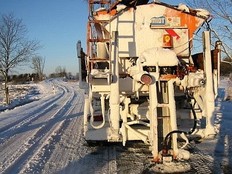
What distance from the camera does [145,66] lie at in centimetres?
521

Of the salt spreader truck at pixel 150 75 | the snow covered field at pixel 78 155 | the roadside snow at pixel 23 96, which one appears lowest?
the roadside snow at pixel 23 96

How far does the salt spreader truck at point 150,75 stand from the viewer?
5.15 metres

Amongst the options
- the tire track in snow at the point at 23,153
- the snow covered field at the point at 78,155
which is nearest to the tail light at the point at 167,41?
the snow covered field at the point at 78,155

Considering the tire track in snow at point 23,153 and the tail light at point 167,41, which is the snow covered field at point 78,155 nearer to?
the tire track in snow at point 23,153

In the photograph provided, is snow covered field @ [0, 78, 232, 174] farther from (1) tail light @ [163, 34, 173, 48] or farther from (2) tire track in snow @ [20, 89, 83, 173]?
(1) tail light @ [163, 34, 173, 48]

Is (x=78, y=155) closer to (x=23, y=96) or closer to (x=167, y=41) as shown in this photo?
(x=167, y=41)

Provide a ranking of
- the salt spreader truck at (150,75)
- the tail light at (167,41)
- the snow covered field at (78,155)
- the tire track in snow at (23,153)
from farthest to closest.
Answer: the tail light at (167,41), the tire track in snow at (23,153), the snow covered field at (78,155), the salt spreader truck at (150,75)

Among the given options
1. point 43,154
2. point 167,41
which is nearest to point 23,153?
Answer: point 43,154

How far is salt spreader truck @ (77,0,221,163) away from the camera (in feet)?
16.9

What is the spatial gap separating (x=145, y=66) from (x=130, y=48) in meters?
1.19

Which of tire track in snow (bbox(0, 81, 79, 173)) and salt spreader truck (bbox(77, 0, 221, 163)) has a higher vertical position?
salt spreader truck (bbox(77, 0, 221, 163))

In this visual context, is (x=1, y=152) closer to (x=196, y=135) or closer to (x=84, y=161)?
(x=84, y=161)

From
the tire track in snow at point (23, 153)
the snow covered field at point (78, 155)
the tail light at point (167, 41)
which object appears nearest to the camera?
the snow covered field at point (78, 155)

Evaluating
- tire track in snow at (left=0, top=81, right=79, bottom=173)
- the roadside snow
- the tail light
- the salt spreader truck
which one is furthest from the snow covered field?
the roadside snow
